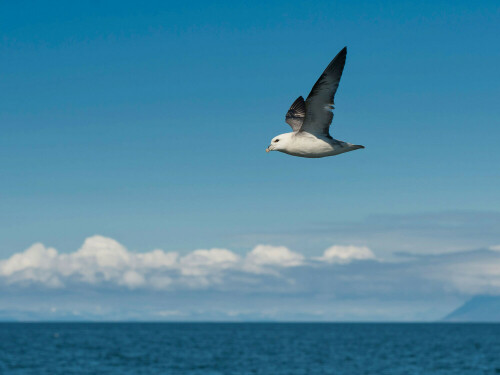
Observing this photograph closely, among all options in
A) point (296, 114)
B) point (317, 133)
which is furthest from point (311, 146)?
point (296, 114)

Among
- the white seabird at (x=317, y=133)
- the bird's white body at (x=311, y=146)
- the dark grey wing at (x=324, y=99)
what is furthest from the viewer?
the bird's white body at (x=311, y=146)

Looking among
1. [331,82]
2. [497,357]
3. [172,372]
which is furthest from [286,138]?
[497,357]

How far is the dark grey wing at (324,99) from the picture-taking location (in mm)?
13133

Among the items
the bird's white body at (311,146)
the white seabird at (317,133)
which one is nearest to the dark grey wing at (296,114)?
the white seabird at (317,133)

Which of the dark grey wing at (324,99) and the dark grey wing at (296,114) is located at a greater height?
the dark grey wing at (296,114)

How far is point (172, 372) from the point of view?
108438mm

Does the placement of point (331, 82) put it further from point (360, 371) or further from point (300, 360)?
point (300, 360)

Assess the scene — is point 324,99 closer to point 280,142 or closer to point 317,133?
point 317,133

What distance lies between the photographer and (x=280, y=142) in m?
13.8

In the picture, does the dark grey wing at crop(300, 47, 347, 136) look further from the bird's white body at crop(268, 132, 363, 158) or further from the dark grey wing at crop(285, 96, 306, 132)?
the dark grey wing at crop(285, 96, 306, 132)

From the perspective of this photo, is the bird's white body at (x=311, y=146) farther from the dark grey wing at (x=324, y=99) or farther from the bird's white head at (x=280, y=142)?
the dark grey wing at (x=324, y=99)

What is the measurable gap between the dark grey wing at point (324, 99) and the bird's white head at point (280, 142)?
1.34 feet

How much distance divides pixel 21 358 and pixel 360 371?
7141cm

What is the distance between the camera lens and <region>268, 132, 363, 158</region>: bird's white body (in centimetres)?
1362
